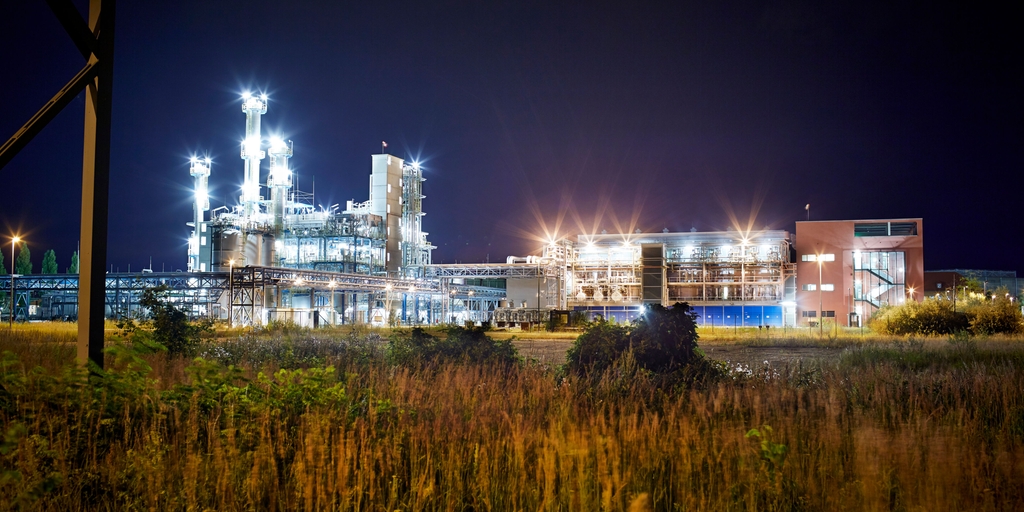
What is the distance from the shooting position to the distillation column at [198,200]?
75.1 metres

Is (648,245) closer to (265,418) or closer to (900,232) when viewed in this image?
(900,232)

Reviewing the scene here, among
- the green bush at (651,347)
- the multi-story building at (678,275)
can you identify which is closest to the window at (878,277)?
the multi-story building at (678,275)

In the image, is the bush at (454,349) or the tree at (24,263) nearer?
the bush at (454,349)

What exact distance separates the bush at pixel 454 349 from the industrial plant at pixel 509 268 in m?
39.1

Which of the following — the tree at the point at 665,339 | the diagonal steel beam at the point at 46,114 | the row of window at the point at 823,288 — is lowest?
the tree at the point at 665,339

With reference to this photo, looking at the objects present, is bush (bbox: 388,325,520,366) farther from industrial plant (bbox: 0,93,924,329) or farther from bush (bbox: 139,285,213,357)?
industrial plant (bbox: 0,93,924,329)

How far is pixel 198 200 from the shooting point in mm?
76562

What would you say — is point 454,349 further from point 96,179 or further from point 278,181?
point 278,181

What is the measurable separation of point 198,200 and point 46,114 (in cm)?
7742

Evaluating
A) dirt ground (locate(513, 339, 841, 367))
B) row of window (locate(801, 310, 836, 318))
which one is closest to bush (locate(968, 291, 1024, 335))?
dirt ground (locate(513, 339, 841, 367))

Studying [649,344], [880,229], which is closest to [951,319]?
[649,344]

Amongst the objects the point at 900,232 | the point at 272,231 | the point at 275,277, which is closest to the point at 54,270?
the point at 272,231

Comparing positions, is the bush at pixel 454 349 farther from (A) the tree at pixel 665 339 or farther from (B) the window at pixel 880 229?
(B) the window at pixel 880 229

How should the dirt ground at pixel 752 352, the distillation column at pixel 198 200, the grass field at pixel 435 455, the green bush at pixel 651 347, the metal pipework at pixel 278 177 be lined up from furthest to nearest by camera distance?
the distillation column at pixel 198 200 < the metal pipework at pixel 278 177 < the dirt ground at pixel 752 352 < the green bush at pixel 651 347 < the grass field at pixel 435 455
